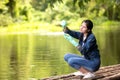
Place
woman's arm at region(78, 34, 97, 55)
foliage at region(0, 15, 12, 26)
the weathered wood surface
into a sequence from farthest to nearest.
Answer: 1. foliage at region(0, 15, 12, 26)
2. woman's arm at region(78, 34, 97, 55)
3. the weathered wood surface

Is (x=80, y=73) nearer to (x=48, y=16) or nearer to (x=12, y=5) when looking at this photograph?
(x=12, y=5)

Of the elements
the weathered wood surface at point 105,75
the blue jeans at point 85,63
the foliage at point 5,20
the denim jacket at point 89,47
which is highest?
the denim jacket at point 89,47

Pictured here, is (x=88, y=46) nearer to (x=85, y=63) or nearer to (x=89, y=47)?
(x=89, y=47)

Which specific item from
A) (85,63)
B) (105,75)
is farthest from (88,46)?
(105,75)

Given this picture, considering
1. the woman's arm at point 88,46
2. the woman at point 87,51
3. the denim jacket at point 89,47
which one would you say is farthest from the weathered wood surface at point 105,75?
the woman's arm at point 88,46

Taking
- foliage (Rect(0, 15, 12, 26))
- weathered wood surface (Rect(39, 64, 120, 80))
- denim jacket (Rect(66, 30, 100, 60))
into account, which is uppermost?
denim jacket (Rect(66, 30, 100, 60))

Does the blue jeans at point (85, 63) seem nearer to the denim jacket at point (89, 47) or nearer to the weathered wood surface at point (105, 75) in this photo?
the denim jacket at point (89, 47)

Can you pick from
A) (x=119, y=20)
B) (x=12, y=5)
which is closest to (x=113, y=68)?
(x=12, y=5)

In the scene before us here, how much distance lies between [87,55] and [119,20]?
189ft

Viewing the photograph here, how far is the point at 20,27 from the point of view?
48.9 metres

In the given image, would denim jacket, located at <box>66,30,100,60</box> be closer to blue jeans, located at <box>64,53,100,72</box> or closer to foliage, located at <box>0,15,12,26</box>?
blue jeans, located at <box>64,53,100,72</box>

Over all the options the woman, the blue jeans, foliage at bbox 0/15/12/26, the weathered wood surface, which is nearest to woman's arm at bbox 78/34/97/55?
the woman

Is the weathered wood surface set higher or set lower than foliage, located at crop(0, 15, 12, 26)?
higher

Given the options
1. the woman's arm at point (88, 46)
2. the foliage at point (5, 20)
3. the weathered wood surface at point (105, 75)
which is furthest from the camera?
the foliage at point (5, 20)
